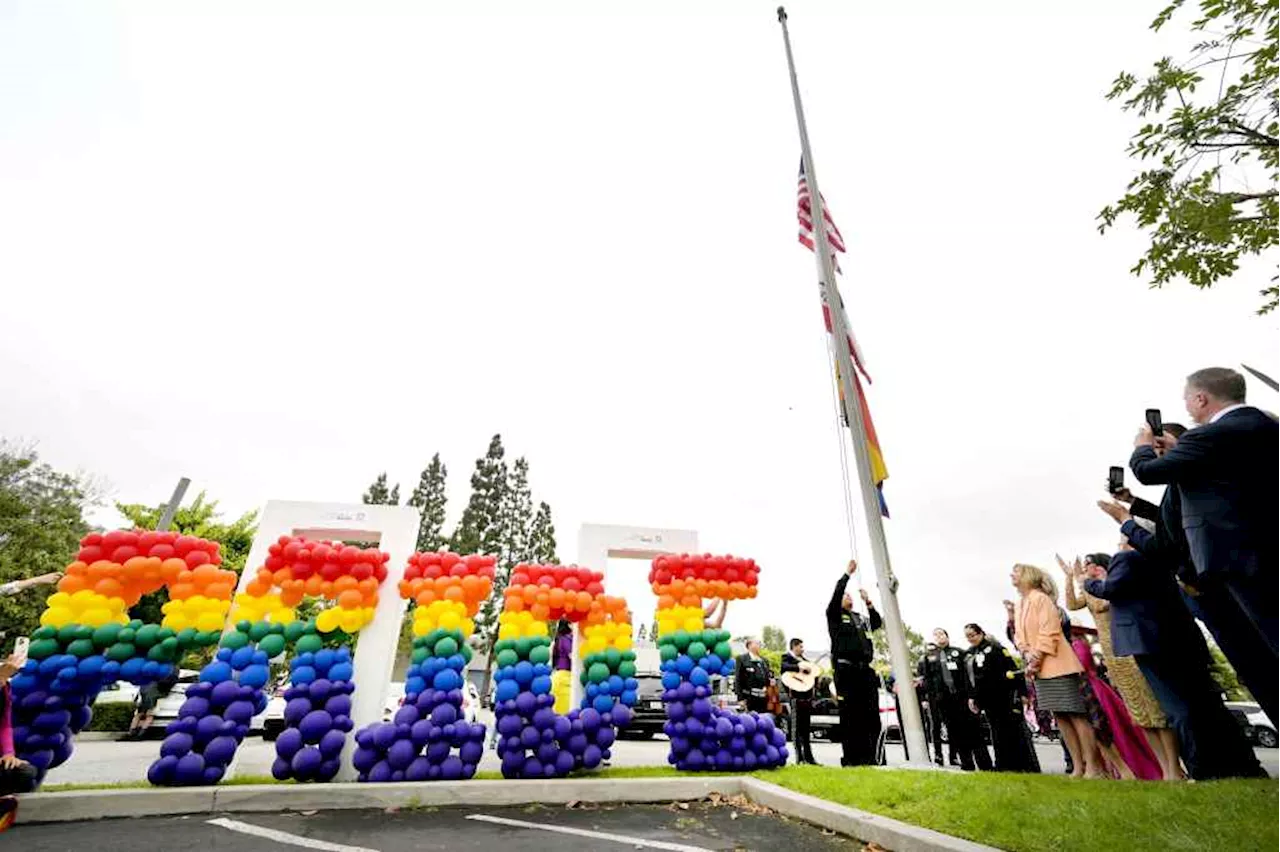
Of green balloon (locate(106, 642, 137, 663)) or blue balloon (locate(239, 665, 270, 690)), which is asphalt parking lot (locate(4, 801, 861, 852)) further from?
green balloon (locate(106, 642, 137, 663))

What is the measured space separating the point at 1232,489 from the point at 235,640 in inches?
315

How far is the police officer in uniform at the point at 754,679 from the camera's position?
10289mm

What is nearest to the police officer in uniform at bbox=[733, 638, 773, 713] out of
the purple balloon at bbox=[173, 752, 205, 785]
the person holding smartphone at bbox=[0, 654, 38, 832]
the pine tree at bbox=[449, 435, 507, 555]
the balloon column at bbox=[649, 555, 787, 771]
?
the balloon column at bbox=[649, 555, 787, 771]

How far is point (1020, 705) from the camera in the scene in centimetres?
776

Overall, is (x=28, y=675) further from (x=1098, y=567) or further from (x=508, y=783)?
(x=1098, y=567)

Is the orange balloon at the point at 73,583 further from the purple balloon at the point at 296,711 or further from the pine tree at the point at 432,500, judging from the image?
the pine tree at the point at 432,500

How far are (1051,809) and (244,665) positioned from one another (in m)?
6.90

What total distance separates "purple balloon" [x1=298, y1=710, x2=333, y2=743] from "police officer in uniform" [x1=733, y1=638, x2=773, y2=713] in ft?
21.3

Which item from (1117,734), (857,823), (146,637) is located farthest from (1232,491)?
(146,637)

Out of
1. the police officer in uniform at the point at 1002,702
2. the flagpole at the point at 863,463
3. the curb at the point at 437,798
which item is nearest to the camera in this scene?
the curb at the point at 437,798

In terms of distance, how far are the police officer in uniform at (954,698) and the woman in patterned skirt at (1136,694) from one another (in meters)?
2.37

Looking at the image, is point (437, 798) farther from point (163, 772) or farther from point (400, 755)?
point (163, 772)

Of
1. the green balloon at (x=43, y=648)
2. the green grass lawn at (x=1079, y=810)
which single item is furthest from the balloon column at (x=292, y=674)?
the green grass lawn at (x=1079, y=810)

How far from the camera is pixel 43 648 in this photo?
5414 millimetres
